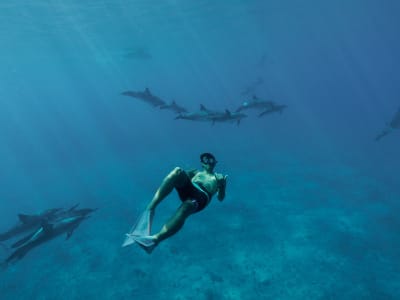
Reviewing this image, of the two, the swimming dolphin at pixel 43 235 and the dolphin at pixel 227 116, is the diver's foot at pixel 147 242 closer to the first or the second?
the swimming dolphin at pixel 43 235

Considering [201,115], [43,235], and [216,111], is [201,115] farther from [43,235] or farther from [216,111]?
[43,235]

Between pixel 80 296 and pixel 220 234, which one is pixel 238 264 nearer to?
pixel 220 234

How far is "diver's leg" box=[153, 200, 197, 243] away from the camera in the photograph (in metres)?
4.64

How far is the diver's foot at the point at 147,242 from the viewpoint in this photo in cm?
440

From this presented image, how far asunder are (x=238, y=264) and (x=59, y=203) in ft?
56.0

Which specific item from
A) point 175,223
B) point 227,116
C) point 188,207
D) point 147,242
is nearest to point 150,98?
point 227,116

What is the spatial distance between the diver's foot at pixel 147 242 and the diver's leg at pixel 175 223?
0.06m

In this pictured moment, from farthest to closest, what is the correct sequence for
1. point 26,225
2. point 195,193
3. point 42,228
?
point 26,225 < point 42,228 < point 195,193

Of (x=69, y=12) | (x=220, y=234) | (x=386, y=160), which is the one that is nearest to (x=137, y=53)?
(x=69, y=12)

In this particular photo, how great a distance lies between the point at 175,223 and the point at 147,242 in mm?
509

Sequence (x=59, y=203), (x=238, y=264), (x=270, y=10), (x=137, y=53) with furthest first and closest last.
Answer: (x=137, y=53) → (x=270, y=10) → (x=59, y=203) → (x=238, y=264)

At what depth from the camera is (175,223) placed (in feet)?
15.4

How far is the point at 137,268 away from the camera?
12672 millimetres

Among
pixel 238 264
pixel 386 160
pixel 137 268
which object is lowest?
pixel 386 160
